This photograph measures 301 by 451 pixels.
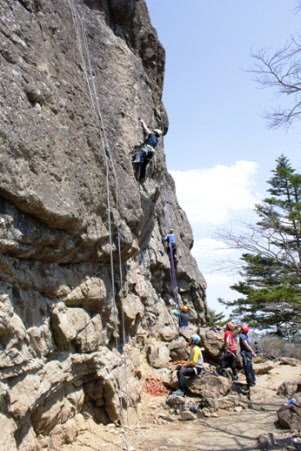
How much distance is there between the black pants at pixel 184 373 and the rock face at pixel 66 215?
45.4 inches

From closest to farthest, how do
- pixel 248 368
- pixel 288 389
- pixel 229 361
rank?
pixel 288 389 → pixel 248 368 → pixel 229 361

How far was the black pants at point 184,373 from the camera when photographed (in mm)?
10562

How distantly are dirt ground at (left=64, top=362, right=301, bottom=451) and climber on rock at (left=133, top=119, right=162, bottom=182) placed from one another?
19.8ft

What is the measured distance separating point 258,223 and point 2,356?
6310 millimetres

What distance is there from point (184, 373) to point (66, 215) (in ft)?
19.7

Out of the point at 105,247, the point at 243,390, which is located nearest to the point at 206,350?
the point at 243,390

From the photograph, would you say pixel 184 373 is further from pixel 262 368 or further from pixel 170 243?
pixel 170 243

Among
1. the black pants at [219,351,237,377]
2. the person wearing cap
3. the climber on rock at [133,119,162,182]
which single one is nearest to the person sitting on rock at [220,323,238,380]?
the black pants at [219,351,237,377]

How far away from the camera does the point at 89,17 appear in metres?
10.9

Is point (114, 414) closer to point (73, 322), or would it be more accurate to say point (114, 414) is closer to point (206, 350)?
Result: point (73, 322)

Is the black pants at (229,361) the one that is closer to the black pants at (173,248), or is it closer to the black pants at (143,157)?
the black pants at (173,248)

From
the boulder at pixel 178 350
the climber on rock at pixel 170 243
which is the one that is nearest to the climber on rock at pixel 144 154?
the boulder at pixel 178 350

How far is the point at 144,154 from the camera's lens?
35.4 feet

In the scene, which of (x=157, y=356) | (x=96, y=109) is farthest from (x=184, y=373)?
(x=96, y=109)
